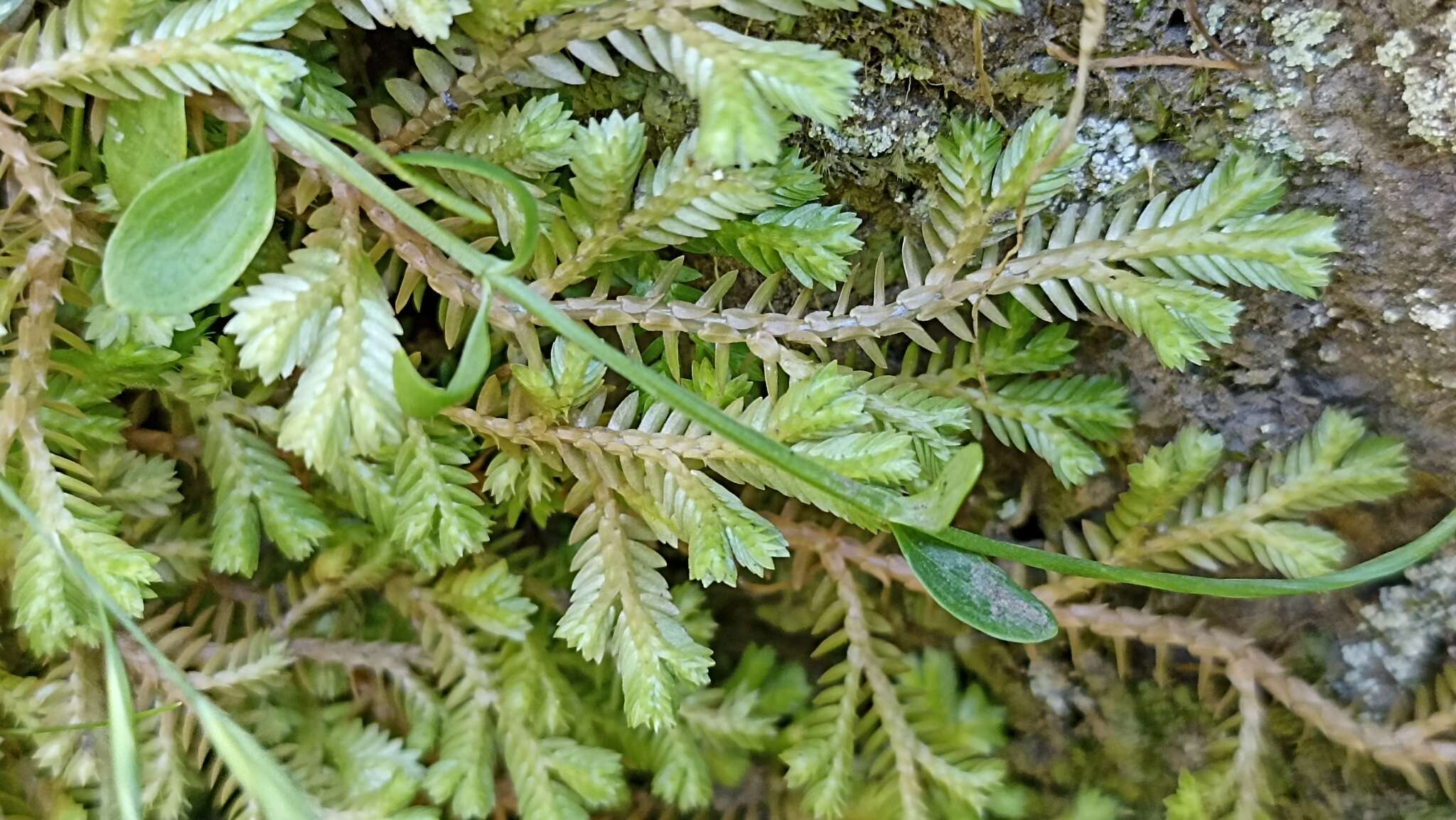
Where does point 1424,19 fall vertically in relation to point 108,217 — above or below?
above

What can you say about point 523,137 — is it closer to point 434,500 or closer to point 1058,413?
point 434,500

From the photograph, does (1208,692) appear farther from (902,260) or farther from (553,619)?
(553,619)

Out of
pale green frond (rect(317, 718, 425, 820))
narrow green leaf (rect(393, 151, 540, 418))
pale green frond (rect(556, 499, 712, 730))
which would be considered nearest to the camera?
narrow green leaf (rect(393, 151, 540, 418))

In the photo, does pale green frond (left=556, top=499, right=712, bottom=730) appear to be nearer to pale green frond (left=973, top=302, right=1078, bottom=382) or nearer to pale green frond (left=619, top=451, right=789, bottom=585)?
pale green frond (left=619, top=451, right=789, bottom=585)

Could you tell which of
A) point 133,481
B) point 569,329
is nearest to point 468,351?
point 569,329

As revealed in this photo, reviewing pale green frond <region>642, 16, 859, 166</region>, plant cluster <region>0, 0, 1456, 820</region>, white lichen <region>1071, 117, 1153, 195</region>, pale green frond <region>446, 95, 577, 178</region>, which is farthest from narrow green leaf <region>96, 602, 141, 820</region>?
white lichen <region>1071, 117, 1153, 195</region>

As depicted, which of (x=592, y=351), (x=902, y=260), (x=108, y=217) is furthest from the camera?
(x=902, y=260)

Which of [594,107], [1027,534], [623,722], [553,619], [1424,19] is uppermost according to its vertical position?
[1424,19]

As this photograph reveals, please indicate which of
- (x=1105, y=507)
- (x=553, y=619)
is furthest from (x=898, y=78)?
(x=553, y=619)
